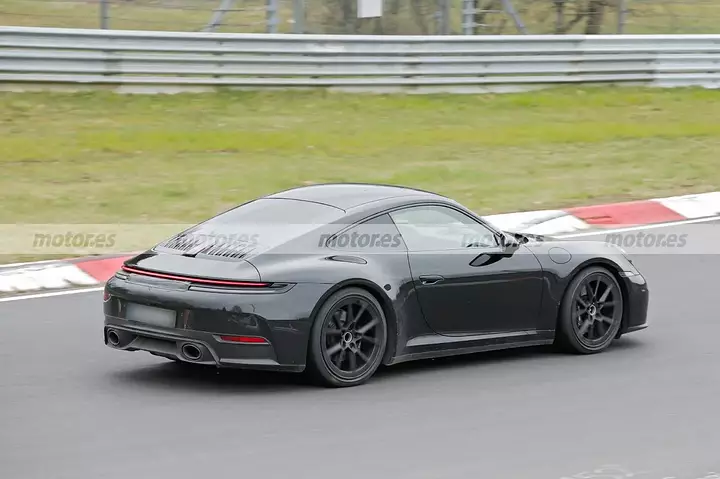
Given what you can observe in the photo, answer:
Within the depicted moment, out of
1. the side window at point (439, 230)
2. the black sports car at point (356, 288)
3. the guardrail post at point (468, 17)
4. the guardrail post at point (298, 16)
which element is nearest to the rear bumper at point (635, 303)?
the black sports car at point (356, 288)

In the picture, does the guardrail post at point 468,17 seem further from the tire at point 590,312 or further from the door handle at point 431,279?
the door handle at point 431,279

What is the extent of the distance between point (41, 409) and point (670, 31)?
1980cm

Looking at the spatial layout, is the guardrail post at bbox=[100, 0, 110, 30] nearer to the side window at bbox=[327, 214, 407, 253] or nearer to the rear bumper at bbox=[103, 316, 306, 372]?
the side window at bbox=[327, 214, 407, 253]

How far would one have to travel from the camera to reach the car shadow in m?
7.73

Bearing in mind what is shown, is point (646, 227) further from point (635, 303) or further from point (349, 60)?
point (349, 60)

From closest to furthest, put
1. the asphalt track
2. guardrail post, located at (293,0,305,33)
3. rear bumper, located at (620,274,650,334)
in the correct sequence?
1. the asphalt track
2. rear bumper, located at (620,274,650,334)
3. guardrail post, located at (293,0,305,33)

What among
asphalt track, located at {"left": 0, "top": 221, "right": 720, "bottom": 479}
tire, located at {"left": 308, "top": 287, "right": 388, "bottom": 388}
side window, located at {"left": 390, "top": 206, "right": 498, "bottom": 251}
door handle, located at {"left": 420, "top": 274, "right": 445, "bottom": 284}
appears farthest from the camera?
side window, located at {"left": 390, "top": 206, "right": 498, "bottom": 251}

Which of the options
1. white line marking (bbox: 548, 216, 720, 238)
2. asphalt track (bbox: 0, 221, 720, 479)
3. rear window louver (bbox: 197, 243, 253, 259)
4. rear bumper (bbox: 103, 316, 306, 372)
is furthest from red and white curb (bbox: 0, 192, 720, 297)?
rear bumper (bbox: 103, 316, 306, 372)

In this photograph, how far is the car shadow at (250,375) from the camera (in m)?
7.73

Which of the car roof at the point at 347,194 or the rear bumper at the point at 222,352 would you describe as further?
the car roof at the point at 347,194

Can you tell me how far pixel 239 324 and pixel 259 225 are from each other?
3.06ft

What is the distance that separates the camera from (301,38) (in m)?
20.1

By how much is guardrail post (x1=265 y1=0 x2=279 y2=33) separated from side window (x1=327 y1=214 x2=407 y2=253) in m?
13.3

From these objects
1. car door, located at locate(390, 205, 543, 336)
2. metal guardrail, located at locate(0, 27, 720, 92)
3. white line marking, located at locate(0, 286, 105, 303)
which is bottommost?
white line marking, located at locate(0, 286, 105, 303)
